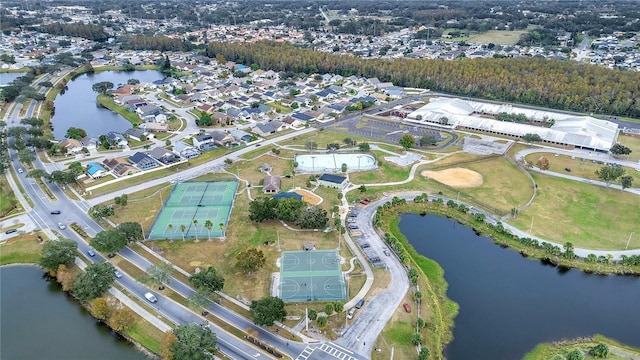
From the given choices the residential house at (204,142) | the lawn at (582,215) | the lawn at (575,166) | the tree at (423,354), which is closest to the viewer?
the tree at (423,354)

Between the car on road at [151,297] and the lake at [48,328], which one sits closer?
the lake at [48,328]

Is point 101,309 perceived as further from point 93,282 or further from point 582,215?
point 582,215

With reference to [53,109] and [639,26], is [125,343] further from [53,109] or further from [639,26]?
[639,26]

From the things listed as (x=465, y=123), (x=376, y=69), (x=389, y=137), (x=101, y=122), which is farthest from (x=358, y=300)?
(x=376, y=69)

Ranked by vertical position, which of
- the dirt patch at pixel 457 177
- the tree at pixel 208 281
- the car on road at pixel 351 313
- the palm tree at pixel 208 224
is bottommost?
the car on road at pixel 351 313

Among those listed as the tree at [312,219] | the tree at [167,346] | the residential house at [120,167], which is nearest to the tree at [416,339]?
the tree at [312,219]

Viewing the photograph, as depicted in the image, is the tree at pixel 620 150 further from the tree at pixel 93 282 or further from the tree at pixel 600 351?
the tree at pixel 93 282

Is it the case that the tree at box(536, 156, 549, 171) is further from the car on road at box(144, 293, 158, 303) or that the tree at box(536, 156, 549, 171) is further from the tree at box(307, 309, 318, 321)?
the car on road at box(144, 293, 158, 303)
